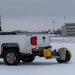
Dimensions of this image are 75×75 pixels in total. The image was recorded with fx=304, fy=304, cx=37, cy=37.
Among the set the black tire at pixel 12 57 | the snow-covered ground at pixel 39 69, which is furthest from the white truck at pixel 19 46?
the snow-covered ground at pixel 39 69

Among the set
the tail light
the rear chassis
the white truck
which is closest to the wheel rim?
the white truck

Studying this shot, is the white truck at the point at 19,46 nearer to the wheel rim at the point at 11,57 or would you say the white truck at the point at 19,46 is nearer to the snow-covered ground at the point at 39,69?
the wheel rim at the point at 11,57

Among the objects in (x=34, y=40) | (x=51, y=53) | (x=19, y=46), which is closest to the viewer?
(x=34, y=40)

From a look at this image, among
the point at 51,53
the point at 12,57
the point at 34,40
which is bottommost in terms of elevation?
the point at 12,57

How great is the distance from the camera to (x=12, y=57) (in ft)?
46.0

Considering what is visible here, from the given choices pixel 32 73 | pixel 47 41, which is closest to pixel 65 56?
pixel 47 41

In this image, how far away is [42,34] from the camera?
14367 millimetres

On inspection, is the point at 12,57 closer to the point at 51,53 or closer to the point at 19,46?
the point at 19,46

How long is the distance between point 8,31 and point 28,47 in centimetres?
130

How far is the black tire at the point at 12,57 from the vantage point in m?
14.0

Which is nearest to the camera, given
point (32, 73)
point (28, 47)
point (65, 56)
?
point (32, 73)

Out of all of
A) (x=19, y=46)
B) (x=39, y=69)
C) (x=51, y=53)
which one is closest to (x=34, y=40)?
(x=19, y=46)

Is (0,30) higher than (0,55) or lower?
higher

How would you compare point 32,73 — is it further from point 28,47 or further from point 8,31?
point 8,31
